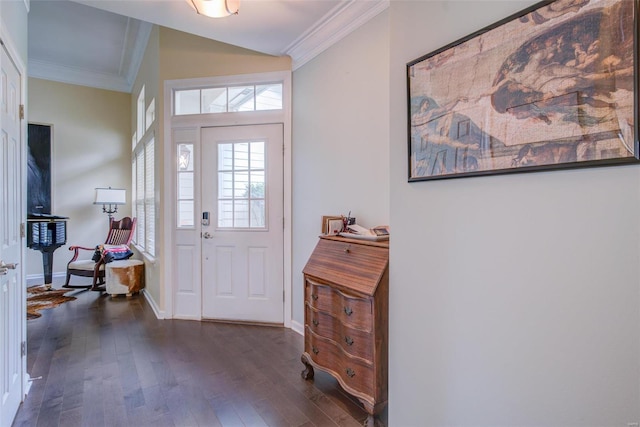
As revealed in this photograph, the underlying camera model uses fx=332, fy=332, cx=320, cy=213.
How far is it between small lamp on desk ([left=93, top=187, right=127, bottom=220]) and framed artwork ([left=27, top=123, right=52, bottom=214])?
0.73 metres

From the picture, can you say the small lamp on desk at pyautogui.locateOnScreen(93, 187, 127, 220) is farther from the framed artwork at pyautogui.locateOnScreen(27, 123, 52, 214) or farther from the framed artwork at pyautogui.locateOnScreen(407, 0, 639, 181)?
the framed artwork at pyautogui.locateOnScreen(407, 0, 639, 181)

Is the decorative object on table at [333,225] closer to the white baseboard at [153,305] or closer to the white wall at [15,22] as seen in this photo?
the white wall at [15,22]

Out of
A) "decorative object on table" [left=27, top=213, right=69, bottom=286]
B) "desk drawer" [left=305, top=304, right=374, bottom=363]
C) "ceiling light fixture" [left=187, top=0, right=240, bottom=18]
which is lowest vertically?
"desk drawer" [left=305, top=304, right=374, bottom=363]

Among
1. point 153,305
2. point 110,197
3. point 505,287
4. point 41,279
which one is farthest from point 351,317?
point 41,279

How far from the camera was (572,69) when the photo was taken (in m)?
1.00

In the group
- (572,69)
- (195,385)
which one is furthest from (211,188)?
(572,69)

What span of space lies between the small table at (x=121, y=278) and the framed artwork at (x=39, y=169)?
7.10ft

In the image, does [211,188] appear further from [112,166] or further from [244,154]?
[112,166]

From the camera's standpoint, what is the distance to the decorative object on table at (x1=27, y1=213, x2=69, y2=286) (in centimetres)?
454

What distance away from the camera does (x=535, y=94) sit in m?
1.08

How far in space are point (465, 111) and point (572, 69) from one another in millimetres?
348

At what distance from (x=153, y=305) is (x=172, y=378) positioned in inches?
70.6

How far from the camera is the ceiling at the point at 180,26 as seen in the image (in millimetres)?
2398

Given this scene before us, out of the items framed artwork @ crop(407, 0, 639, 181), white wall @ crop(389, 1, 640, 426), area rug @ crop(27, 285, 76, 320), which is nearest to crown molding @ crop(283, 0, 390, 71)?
white wall @ crop(389, 1, 640, 426)
